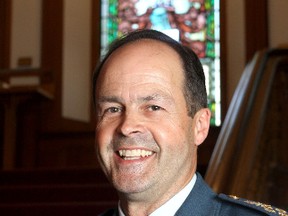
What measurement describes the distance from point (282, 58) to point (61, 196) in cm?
195

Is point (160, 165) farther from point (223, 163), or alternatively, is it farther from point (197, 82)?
Result: point (223, 163)

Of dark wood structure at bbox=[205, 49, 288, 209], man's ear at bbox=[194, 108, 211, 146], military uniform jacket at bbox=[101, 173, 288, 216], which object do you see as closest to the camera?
military uniform jacket at bbox=[101, 173, 288, 216]

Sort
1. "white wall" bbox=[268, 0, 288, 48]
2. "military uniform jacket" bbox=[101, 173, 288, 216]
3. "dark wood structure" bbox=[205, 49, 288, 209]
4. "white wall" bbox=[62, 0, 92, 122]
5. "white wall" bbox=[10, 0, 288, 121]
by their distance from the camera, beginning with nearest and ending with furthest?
"military uniform jacket" bbox=[101, 173, 288, 216], "dark wood structure" bbox=[205, 49, 288, 209], "white wall" bbox=[268, 0, 288, 48], "white wall" bbox=[10, 0, 288, 121], "white wall" bbox=[62, 0, 92, 122]

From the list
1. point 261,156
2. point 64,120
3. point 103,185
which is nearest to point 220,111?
point 64,120

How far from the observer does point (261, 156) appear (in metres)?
3.92

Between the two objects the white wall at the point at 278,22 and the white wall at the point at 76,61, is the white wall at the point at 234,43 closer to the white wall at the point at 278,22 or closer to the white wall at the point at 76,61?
the white wall at the point at 278,22

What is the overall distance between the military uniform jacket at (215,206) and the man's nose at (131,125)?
0.17 m

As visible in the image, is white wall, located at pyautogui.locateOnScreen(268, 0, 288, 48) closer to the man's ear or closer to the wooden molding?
the wooden molding

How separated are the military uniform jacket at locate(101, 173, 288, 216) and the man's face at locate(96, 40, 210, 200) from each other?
4 cm

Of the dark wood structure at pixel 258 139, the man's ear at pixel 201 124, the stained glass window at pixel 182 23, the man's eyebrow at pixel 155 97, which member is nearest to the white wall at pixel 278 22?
the stained glass window at pixel 182 23

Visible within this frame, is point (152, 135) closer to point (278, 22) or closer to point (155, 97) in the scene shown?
point (155, 97)

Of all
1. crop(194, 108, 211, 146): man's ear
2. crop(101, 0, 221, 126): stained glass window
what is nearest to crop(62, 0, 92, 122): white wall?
crop(101, 0, 221, 126): stained glass window

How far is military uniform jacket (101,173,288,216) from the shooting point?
1353 millimetres

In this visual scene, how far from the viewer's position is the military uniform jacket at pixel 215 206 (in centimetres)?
135
